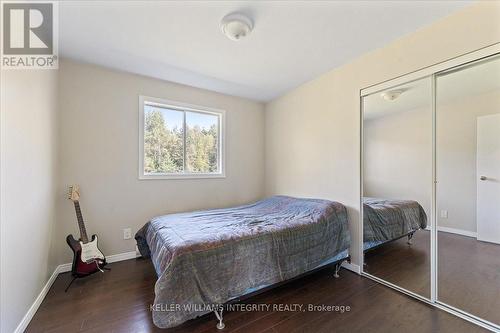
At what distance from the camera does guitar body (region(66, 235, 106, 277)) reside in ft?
7.04

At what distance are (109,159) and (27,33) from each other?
1.37m

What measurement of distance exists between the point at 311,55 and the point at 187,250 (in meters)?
2.35

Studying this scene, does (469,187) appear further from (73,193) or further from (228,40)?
(73,193)

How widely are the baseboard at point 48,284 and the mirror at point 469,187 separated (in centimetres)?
332

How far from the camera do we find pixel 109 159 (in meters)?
2.64

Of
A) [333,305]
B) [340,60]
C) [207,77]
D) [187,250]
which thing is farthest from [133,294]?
[340,60]

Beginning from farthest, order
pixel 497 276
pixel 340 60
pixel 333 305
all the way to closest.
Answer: pixel 340 60, pixel 333 305, pixel 497 276

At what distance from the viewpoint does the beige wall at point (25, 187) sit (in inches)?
52.3

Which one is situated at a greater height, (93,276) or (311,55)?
(311,55)

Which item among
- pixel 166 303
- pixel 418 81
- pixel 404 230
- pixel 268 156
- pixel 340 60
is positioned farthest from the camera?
pixel 268 156

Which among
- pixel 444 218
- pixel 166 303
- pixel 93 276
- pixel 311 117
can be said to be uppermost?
pixel 311 117

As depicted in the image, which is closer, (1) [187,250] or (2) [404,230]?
(1) [187,250]

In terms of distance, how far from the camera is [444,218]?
187cm

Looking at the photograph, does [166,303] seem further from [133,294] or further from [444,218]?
[444,218]
